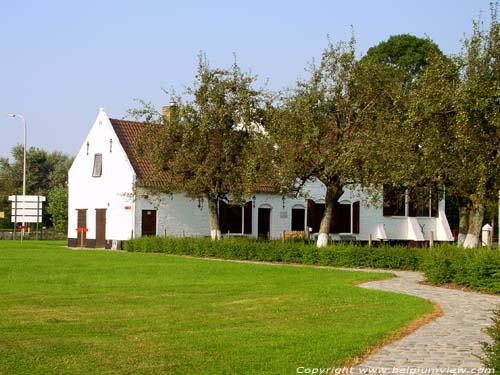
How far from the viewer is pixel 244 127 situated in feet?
124

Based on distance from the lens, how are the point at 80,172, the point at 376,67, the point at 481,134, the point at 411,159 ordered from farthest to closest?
the point at 80,172
the point at 376,67
the point at 411,159
the point at 481,134

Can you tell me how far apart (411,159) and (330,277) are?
5777 millimetres

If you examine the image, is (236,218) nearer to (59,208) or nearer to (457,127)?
(457,127)

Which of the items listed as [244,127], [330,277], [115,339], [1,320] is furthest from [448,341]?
[244,127]

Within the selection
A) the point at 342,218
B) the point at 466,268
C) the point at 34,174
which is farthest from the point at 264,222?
the point at 34,174

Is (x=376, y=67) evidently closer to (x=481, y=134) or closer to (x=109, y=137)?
(x=481, y=134)

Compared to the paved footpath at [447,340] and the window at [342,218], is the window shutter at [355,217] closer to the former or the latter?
the window at [342,218]

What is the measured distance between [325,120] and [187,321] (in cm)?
1943

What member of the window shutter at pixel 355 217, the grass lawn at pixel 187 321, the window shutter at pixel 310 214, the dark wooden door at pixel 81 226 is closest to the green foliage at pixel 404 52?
the window shutter at pixel 355 217

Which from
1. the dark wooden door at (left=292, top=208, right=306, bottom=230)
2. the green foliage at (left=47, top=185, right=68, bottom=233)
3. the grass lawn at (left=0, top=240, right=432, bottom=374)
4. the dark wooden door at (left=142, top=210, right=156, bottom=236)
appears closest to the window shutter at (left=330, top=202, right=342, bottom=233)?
the dark wooden door at (left=292, top=208, right=306, bottom=230)

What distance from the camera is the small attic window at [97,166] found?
158 ft

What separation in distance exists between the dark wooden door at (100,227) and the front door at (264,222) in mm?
8982

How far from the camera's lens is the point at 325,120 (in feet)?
106

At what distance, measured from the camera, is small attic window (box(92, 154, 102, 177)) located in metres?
48.1
